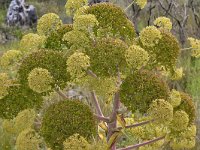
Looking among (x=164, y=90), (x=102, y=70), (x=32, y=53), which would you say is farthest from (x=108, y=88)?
(x=32, y=53)

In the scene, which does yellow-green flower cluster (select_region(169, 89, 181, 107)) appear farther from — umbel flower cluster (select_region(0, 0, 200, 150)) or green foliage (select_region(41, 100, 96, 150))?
green foliage (select_region(41, 100, 96, 150))

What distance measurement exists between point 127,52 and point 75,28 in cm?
23

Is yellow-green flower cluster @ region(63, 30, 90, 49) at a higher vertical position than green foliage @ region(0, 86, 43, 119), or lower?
higher

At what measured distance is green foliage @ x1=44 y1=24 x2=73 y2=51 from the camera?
1887 millimetres

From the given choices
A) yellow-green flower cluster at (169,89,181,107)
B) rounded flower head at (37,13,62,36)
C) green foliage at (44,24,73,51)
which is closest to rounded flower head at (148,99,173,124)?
yellow-green flower cluster at (169,89,181,107)

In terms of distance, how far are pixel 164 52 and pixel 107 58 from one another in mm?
261

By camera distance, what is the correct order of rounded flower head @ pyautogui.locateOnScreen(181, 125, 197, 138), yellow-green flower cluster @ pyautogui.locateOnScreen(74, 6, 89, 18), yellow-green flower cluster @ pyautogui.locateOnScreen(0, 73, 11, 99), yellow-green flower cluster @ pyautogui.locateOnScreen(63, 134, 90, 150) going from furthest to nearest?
rounded flower head @ pyautogui.locateOnScreen(181, 125, 197, 138) → yellow-green flower cluster @ pyautogui.locateOnScreen(74, 6, 89, 18) → yellow-green flower cluster @ pyautogui.locateOnScreen(0, 73, 11, 99) → yellow-green flower cluster @ pyautogui.locateOnScreen(63, 134, 90, 150)

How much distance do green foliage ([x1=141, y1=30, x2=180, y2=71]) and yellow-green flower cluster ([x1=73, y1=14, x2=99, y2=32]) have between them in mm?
222

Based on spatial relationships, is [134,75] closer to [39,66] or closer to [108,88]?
[108,88]

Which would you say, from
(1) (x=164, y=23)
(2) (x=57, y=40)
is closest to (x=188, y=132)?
(1) (x=164, y=23)

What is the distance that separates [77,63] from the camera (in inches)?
63.9

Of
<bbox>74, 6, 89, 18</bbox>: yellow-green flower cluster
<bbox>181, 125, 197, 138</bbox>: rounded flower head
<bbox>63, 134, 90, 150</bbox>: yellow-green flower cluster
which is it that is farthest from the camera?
<bbox>181, 125, 197, 138</bbox>: rounded flower head

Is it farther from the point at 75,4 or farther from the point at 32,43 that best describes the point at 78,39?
the point at 75,4

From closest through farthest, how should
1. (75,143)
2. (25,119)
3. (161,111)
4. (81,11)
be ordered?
(75,143) → (161,111) → (25,119) → (81,11)
